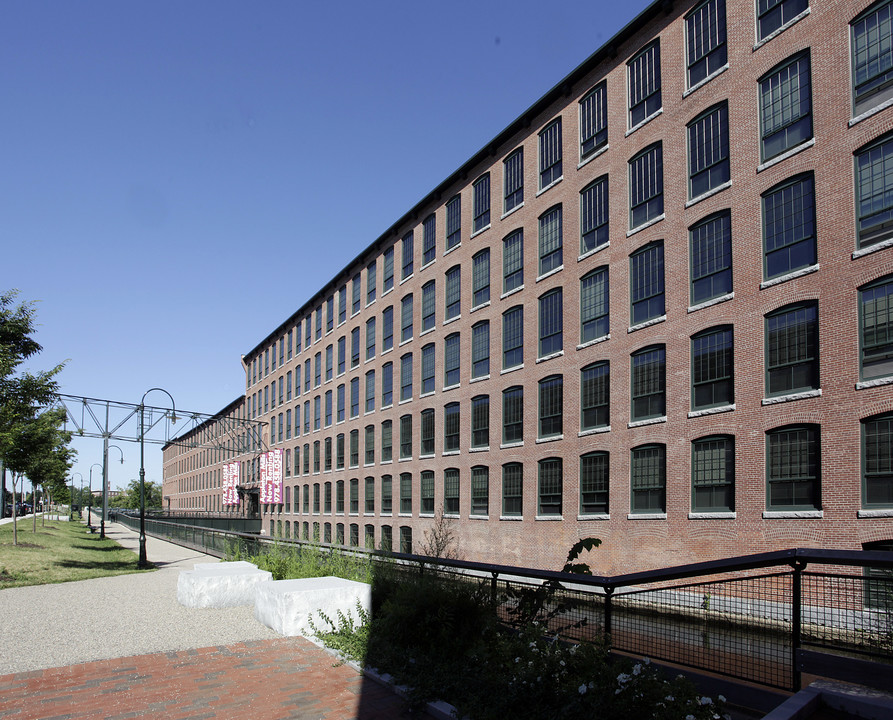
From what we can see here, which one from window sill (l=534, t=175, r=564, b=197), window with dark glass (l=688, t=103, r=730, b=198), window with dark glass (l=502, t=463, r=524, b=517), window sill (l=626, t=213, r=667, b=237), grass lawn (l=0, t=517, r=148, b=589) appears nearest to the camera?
grass lawn (l=0, t=517, r=148, b=589)

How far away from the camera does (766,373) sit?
67.2 feet

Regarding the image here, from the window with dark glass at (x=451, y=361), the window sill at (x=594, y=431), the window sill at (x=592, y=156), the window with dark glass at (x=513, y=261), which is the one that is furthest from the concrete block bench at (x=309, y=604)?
the window with dark glass at (x=451, y=361)

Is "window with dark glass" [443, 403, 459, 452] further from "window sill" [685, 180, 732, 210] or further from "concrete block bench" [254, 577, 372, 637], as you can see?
"concrete block bench" [254, 577, 372, 637]

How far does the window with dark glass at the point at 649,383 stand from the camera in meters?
23.9

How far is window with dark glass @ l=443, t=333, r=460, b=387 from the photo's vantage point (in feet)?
118

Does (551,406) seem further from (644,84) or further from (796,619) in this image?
(796,619)

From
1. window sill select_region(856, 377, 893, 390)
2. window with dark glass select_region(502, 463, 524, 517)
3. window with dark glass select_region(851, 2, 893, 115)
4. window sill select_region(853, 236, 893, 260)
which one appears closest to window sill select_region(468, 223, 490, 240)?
window with dark glass select_region(502, 463, 524, 517)

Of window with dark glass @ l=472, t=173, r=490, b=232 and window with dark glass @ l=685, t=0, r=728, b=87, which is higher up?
window with dark glass @ l=685, t=0, r=728, b=87

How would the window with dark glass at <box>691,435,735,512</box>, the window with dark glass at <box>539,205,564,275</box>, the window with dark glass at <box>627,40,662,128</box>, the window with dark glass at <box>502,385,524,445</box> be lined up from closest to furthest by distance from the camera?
the window with dark glass at <box>691,435,735,512</box> < the window with dark glass at <box>627,40,662,128</box> < the window with dark glass at <box>539,205,564,275</box> < the window with dark glass at <box>502,385,524,445</box>

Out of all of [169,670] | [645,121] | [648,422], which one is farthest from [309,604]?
[645,121]

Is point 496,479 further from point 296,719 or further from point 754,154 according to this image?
point 296,719

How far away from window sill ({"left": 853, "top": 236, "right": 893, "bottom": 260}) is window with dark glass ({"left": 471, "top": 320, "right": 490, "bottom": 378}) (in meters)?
17.5

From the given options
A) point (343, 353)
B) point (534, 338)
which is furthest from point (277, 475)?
point (534, 338)

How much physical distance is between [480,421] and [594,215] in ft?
37.2
